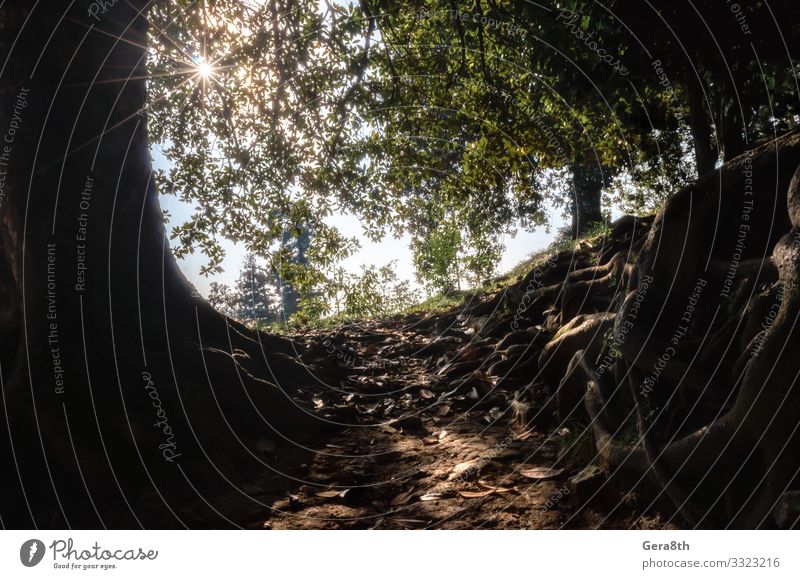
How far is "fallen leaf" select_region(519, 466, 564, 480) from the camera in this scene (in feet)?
10.3

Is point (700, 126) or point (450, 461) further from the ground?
point (700, 126)

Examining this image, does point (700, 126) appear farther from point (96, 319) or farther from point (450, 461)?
point (96, 319)

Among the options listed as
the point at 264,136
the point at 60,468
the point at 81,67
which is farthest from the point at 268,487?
the point at 264,136

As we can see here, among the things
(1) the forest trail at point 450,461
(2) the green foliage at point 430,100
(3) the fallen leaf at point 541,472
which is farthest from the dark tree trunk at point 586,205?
(3) the fallen leaf at point 541,472

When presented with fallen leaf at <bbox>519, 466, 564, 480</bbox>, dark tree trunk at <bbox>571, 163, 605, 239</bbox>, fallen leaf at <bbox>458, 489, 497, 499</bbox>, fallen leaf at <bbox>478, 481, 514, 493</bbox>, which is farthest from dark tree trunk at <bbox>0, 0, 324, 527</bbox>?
dark tree trunk at <bbox>571, 163, 605, 239</bbox>

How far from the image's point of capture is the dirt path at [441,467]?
110 inches

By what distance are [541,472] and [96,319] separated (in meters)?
3.64

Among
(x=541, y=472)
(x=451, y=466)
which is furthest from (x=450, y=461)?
(x=541, y=472)

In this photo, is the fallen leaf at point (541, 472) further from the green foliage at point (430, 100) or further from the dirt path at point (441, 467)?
the green foliage at point (430, 100)

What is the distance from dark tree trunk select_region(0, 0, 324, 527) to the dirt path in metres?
0.56

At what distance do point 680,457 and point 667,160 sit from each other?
4.74m

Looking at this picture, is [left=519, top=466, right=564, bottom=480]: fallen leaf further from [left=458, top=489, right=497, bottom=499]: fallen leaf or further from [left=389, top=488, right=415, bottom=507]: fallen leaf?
[left=389, top=488, right=415, bottom=507]: fallen leaf

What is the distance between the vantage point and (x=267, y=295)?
4381 cm

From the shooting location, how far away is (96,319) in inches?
149
